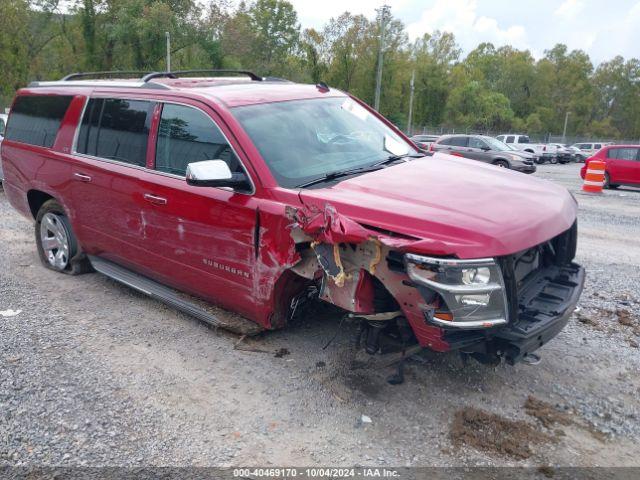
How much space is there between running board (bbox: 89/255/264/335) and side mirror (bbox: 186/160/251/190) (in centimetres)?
107

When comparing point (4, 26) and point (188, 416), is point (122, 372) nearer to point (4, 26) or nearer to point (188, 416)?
point (188, 416)

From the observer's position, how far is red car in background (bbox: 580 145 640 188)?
56.3ft

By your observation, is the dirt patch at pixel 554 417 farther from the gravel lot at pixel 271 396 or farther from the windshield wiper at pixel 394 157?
the windshield wiper at pixel 394 157

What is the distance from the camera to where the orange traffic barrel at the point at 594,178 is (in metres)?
15.4

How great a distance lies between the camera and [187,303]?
4414mm

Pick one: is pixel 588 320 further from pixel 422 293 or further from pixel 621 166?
pixel 621 166

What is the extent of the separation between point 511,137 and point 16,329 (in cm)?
4150

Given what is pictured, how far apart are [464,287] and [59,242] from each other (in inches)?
179

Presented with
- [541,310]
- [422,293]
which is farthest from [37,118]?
[541,310]

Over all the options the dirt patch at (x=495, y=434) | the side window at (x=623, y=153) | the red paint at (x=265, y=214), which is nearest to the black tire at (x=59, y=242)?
the red paint at (x=265, y=214)

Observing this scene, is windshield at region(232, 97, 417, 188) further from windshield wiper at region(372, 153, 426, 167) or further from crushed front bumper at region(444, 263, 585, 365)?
crushed front bumper at region(444, 263, 585, 365)

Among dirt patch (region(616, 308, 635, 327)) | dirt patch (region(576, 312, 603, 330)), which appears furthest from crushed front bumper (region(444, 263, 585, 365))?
dirt patch (region(616, 308, 635, 327))

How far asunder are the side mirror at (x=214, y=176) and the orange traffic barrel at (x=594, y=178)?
1420 cm

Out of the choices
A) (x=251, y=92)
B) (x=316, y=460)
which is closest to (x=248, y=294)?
(x=316, y=460)
